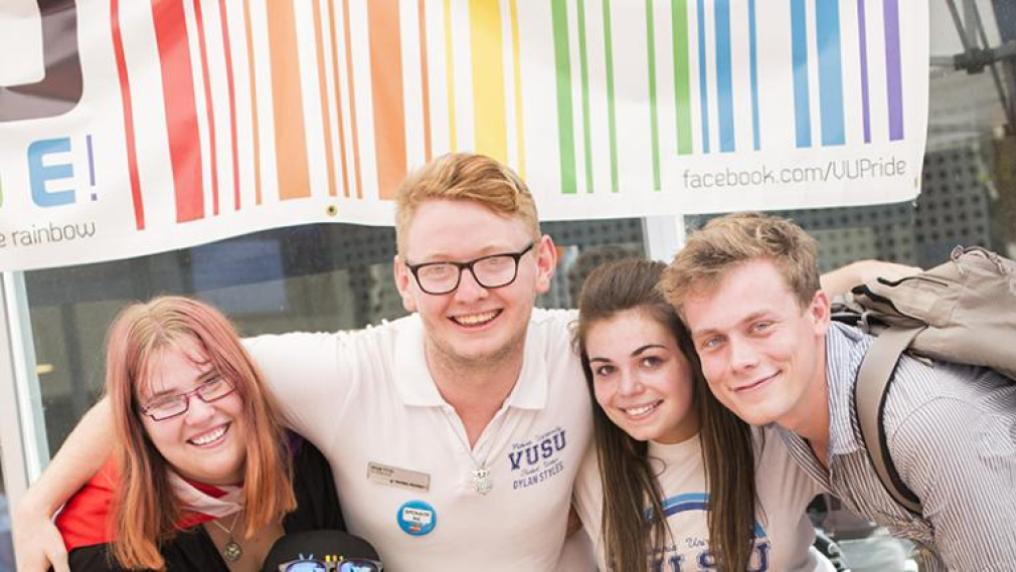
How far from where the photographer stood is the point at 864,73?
9.30 feet

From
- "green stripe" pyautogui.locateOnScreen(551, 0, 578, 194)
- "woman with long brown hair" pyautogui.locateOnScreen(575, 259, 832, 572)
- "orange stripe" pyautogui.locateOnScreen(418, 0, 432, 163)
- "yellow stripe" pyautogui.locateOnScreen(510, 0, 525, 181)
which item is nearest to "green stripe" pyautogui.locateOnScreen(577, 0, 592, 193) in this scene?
"green stripe" pyautogui.locateOnScreen(551, 0, 578, 194)

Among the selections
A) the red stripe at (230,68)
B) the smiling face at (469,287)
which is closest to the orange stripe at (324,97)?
the red stripe at (230,68)

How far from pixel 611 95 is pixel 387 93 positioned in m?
0.65

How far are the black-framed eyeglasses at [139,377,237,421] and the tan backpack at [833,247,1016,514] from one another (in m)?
1.42

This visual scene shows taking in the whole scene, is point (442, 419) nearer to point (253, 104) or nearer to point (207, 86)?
point (253, 104)

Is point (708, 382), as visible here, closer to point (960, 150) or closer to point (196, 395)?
point (196, 395)

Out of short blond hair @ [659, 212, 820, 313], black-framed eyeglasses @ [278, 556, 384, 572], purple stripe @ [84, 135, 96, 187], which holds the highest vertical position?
purple stripe @ [84, 135, 96, 187]

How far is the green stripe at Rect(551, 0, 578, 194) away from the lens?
290 cm

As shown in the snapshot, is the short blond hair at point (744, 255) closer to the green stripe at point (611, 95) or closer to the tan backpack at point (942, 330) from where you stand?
the tan backpack at point (942, 330)

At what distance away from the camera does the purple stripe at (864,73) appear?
9.27 feet

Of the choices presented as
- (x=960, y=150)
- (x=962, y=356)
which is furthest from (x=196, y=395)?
(x=960, y=150)

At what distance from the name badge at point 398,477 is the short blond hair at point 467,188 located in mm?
537

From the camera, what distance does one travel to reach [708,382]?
222 cm

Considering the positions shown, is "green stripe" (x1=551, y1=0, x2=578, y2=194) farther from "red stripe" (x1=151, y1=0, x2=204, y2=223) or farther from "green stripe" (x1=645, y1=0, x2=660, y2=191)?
"red stripe" (x1=151, y1=0, x2=204, y2=223)
